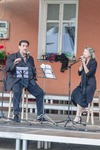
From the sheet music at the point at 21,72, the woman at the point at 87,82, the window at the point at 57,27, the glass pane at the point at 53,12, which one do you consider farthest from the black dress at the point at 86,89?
the glass pane at the point at 53,12

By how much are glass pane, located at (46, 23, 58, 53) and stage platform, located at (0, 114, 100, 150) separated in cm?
301

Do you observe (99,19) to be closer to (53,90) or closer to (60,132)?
(53,90)

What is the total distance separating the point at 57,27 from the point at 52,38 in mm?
267

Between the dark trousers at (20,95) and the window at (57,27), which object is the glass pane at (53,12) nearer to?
the window at (57,27)

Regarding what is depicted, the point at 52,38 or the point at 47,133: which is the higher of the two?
the point at 52,38

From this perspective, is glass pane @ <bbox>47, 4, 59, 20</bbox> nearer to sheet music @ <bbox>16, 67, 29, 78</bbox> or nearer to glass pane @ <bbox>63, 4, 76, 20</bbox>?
glass pane @ <bbox>63, 4, 76, 20</bbox>

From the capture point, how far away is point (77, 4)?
9383mm

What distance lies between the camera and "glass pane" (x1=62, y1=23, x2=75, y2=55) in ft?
31.3

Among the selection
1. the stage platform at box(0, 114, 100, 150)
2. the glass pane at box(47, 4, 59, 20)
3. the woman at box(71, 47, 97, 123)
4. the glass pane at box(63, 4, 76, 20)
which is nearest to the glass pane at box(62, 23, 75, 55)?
the glass pane at box(63, 4, 76, 20)

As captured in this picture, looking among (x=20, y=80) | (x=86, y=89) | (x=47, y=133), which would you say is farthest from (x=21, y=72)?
(x=47, y=133)

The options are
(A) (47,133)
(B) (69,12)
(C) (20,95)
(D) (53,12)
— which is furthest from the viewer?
(D) (53,12)

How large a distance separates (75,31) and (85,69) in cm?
284

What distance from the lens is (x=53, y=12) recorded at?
31.8ft

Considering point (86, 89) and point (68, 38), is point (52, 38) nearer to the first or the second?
point (68, 38)
